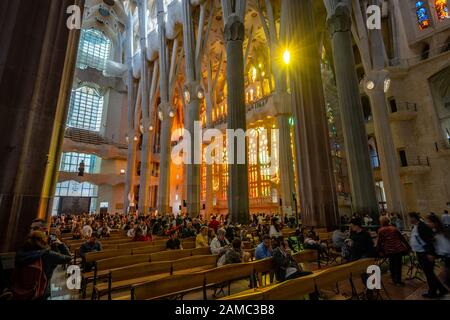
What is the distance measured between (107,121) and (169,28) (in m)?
15.8

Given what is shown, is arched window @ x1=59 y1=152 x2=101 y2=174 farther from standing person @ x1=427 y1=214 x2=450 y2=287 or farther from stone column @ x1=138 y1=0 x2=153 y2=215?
standing person @ x1=427 y1=214 x2=450 y2=287

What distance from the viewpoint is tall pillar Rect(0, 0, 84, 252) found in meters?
4.11

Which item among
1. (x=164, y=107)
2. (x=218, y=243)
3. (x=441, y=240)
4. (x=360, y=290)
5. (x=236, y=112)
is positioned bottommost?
(x=360, y=290)

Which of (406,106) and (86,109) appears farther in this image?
(86,109)

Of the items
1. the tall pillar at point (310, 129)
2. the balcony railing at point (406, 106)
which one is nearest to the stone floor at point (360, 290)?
the tall pillar at point (310, 129)

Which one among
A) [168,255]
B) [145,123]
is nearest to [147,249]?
[168,255]

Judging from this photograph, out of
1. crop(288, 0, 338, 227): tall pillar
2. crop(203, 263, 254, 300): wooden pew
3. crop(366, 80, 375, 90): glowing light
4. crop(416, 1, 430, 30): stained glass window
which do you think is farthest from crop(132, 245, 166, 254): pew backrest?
crop(416, 1, 430, 30): stained glass window

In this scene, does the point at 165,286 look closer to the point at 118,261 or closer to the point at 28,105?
the point at 118,261

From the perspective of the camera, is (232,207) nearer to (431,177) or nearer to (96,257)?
(96,257)

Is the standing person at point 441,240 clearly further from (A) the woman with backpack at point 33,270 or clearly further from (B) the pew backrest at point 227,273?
(A) the woman with backpack at point 33,270

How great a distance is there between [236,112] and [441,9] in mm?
19557

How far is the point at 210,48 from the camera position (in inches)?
1008

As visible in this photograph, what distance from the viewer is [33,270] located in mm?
2350

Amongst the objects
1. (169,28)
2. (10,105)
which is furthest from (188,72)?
(10,105)
